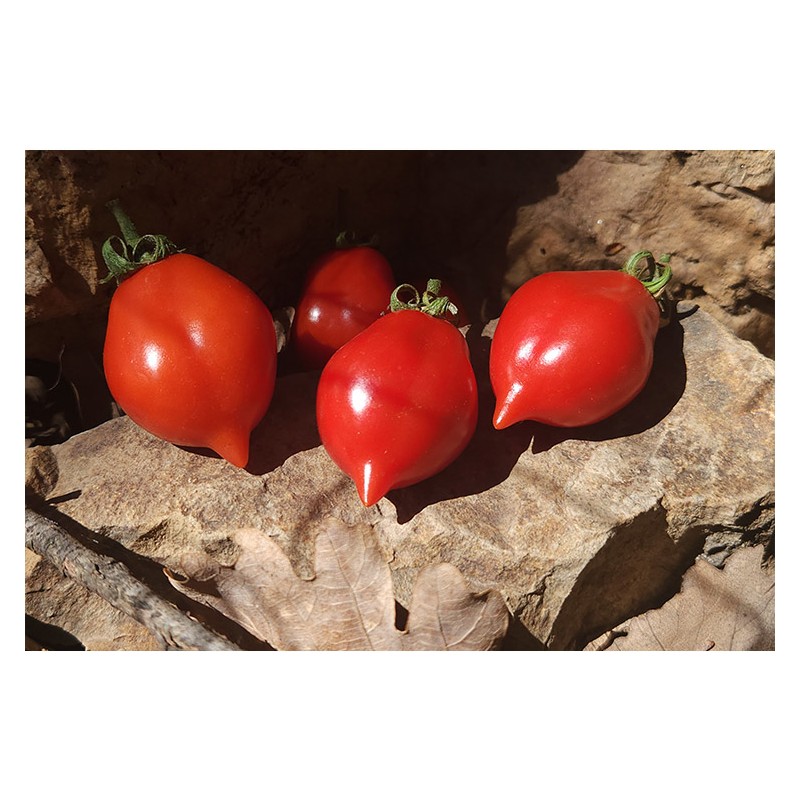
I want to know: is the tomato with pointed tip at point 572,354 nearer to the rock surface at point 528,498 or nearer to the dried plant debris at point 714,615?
the rock surface at point 528,498

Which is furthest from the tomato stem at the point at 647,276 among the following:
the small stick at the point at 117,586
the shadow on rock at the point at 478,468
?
the small stick at the point at 117,586

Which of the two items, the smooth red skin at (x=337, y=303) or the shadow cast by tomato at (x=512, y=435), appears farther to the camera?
the smooth red skin at (x=337, y=303)

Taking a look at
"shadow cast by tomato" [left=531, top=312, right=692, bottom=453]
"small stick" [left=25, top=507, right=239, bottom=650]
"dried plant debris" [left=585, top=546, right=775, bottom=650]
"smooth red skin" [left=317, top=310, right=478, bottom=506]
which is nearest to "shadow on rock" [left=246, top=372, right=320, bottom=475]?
"smooth red skin" [left=317, top=310, right=478, bottom=506]

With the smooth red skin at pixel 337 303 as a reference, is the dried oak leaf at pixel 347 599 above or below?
below

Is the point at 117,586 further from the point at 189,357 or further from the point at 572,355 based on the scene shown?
the point at 572,355

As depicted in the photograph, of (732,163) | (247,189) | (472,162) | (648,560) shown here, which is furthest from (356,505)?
(732,163)
